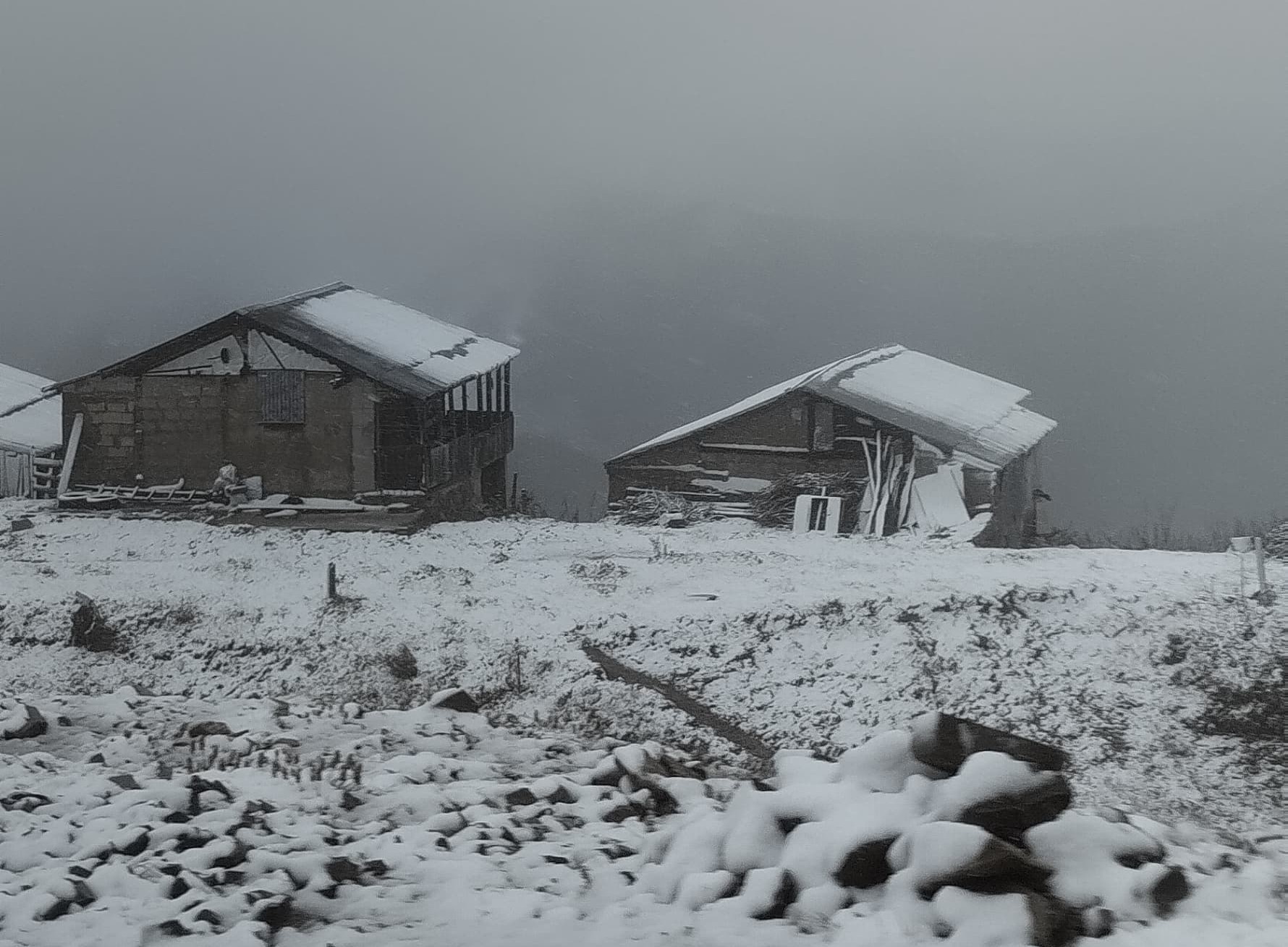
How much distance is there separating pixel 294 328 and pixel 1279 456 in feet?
104

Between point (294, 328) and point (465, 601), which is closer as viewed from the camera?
point (465, 601)

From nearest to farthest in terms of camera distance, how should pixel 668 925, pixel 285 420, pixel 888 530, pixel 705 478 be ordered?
pixel 668 925 < pixel 285 420 < pixel 888 530 < pixel 705 478

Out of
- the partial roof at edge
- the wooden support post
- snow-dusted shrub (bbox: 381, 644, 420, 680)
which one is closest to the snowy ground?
snow-dusted shrub (bbox: 381, 644, 420, 680)

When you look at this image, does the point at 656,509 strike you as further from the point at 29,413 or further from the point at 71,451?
the point at 29,413

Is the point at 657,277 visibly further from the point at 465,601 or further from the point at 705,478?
the point at 465,601

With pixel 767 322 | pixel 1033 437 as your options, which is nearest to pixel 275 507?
pixel 1033 437

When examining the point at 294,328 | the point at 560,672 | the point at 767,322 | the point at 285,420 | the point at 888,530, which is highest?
the point at 767,322

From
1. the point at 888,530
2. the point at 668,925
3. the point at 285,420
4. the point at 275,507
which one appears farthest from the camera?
the point at 888,530

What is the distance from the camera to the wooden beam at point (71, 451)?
1263cm

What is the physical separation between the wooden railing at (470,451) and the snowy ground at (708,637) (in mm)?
4021

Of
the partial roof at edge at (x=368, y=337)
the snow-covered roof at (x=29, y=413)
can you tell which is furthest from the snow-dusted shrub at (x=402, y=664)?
the partial roof at edge at (x=368, y=337)

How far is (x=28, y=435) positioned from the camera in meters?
12.5

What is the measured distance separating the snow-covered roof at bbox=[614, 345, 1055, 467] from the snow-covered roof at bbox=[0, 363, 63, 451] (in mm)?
9112

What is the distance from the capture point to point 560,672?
938 cm
